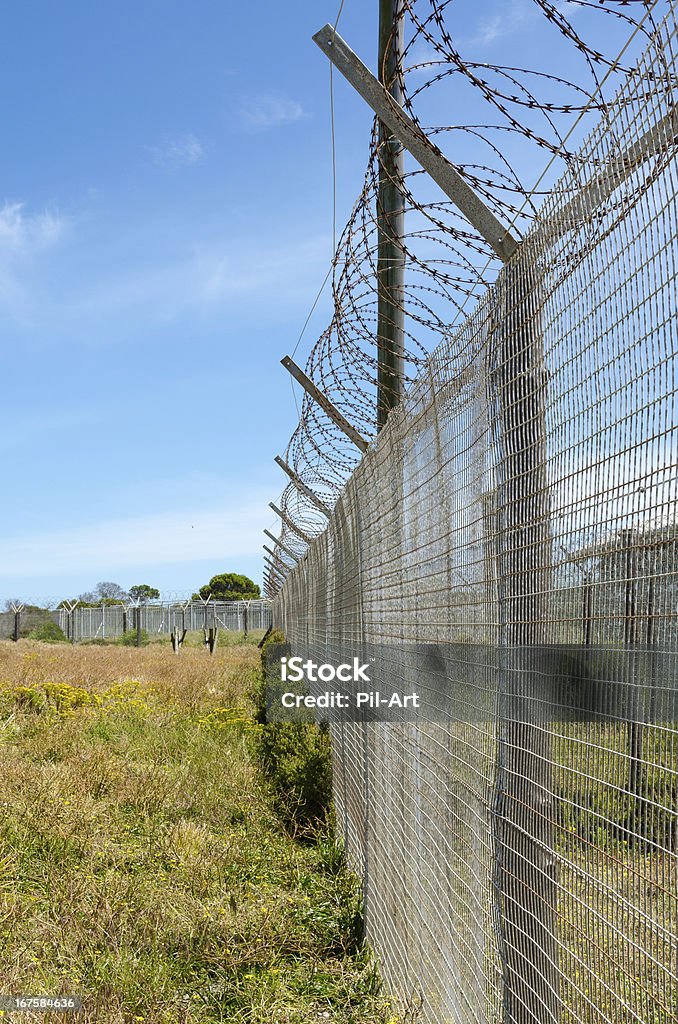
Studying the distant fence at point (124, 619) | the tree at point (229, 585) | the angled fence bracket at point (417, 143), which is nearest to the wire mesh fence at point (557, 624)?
the angled fence bracket at point (417, 143)

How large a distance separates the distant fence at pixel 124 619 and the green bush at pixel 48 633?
1.70 feet

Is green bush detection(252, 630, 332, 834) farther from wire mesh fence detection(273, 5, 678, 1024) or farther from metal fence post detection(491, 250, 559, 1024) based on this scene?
metal fence post detection(491, 250, 559, 1024)

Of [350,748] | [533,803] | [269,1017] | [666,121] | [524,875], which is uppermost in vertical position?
[666,121]

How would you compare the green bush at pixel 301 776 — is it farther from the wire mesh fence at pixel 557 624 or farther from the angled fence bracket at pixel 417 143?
the angled fence bracket at pixel 417 143

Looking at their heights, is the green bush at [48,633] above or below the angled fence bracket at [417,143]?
below

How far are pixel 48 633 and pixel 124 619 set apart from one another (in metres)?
3.38

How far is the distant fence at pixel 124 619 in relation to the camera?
143 feet

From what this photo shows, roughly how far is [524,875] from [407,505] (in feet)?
6.22

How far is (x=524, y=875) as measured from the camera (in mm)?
2107

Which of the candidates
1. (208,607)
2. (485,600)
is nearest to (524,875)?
(485,600)

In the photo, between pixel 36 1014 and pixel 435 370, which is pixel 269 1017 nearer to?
pixel 36 1014

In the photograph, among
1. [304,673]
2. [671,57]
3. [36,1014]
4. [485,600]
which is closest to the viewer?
[671,57]

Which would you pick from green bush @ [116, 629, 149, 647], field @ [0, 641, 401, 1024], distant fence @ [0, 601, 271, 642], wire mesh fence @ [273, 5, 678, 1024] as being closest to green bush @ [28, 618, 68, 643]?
distant fence @ [0, 601, 271, 642]

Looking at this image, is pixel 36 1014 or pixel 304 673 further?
pixel 304 673
